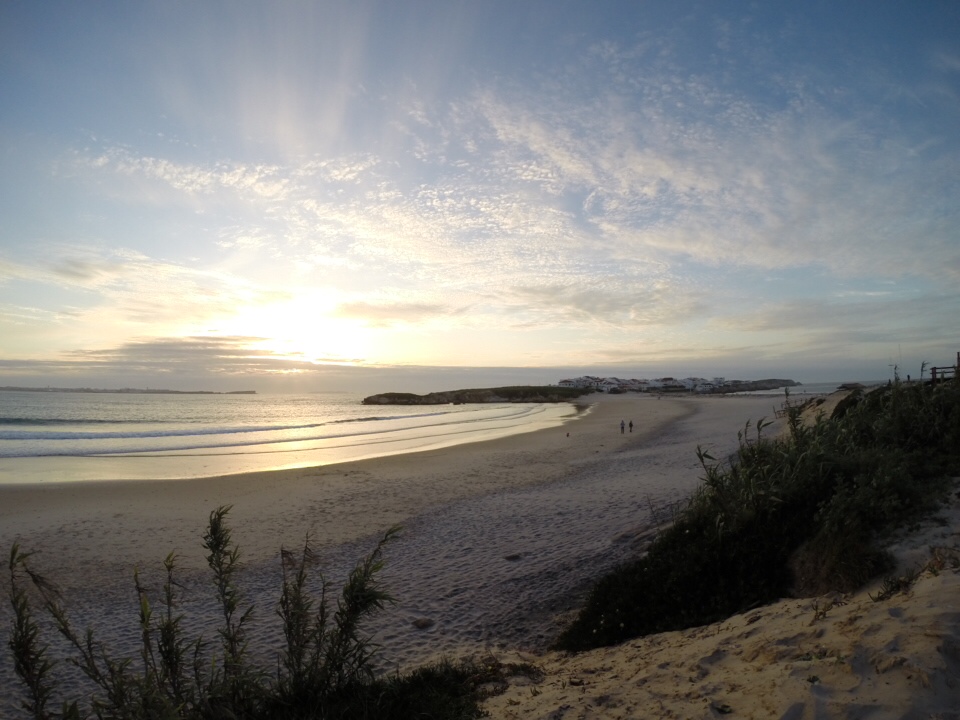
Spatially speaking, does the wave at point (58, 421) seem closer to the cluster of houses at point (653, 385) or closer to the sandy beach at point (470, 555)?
the sandy beach at point (470, 555)

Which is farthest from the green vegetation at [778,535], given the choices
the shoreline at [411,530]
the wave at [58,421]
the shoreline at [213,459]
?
the wave at [58,421]

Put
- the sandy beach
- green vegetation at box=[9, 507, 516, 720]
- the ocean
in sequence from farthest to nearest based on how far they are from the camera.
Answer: the ocean → the sandy beach → green vegetation at box=[9, 507, 516, 720]

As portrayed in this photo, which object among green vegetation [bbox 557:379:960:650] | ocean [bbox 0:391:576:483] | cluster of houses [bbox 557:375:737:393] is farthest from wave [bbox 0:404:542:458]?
cluster of houses [bbox 557:375:737:393]

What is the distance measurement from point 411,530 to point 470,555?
2.27 m

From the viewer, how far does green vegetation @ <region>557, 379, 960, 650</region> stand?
17.7 ft

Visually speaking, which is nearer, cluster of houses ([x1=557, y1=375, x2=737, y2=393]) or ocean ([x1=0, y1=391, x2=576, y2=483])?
ocean ([x1=0, y1=391, x2=576, y2=483])

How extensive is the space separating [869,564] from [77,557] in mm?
11879

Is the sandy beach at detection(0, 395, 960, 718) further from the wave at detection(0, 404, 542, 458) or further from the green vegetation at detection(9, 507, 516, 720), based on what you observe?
the wave at detection(0, 404, 542, 458)

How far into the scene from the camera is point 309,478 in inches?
711

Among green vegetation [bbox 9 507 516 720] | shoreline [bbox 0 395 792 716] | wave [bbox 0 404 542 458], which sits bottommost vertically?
wave [bbox 0 404 542 458]

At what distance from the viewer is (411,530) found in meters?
11.1

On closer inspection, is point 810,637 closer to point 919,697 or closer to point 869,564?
point 919,697

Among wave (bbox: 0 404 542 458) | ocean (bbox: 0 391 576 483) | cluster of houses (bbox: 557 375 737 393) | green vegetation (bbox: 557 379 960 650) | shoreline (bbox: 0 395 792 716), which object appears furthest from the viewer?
cluster of houses (bbox: 557 375 737 393)

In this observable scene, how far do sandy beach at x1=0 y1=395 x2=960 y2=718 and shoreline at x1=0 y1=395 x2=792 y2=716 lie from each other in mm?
41
